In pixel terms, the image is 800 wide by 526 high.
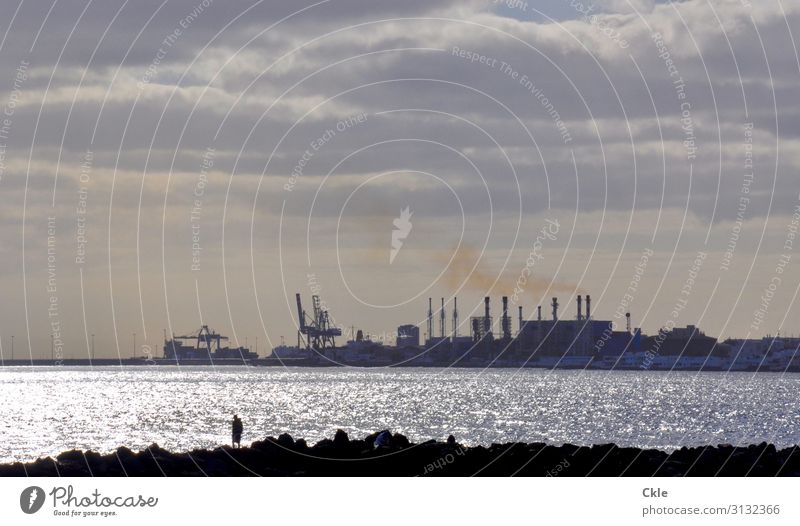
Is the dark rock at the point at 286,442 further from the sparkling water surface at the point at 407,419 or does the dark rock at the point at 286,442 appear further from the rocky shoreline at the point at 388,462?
→ the sparkling water surface at the point at 407,419

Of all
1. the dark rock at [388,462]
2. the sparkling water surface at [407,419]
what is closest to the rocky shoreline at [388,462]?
the dark rock at [388,462]

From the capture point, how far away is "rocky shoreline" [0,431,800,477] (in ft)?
135

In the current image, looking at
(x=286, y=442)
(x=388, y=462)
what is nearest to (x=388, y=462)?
(x=388, y=462)

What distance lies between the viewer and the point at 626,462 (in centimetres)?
4638

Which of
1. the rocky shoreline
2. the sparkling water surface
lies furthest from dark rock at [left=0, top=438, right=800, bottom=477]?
the sparkling water surface

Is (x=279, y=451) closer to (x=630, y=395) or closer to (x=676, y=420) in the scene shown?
(x=676, y=420)

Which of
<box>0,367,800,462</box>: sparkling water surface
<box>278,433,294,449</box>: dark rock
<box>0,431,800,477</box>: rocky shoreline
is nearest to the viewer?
<box>0,431,800,477</box>: rocky shoreline

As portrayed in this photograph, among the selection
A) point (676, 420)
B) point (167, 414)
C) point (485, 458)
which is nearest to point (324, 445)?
point (485, 458)

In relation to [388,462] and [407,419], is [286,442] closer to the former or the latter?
[388,462]

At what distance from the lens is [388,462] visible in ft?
141

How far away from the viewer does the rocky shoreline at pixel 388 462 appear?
41.2 metres

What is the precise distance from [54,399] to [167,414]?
5101 cm

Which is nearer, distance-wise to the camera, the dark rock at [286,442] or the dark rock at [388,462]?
the dark rock at [388,462]

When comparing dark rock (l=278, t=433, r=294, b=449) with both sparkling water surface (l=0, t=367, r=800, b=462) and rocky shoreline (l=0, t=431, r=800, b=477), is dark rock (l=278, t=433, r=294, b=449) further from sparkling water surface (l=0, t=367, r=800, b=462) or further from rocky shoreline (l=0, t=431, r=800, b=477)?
sparkling water surface (l=0, t=367, r=800, b=462)
